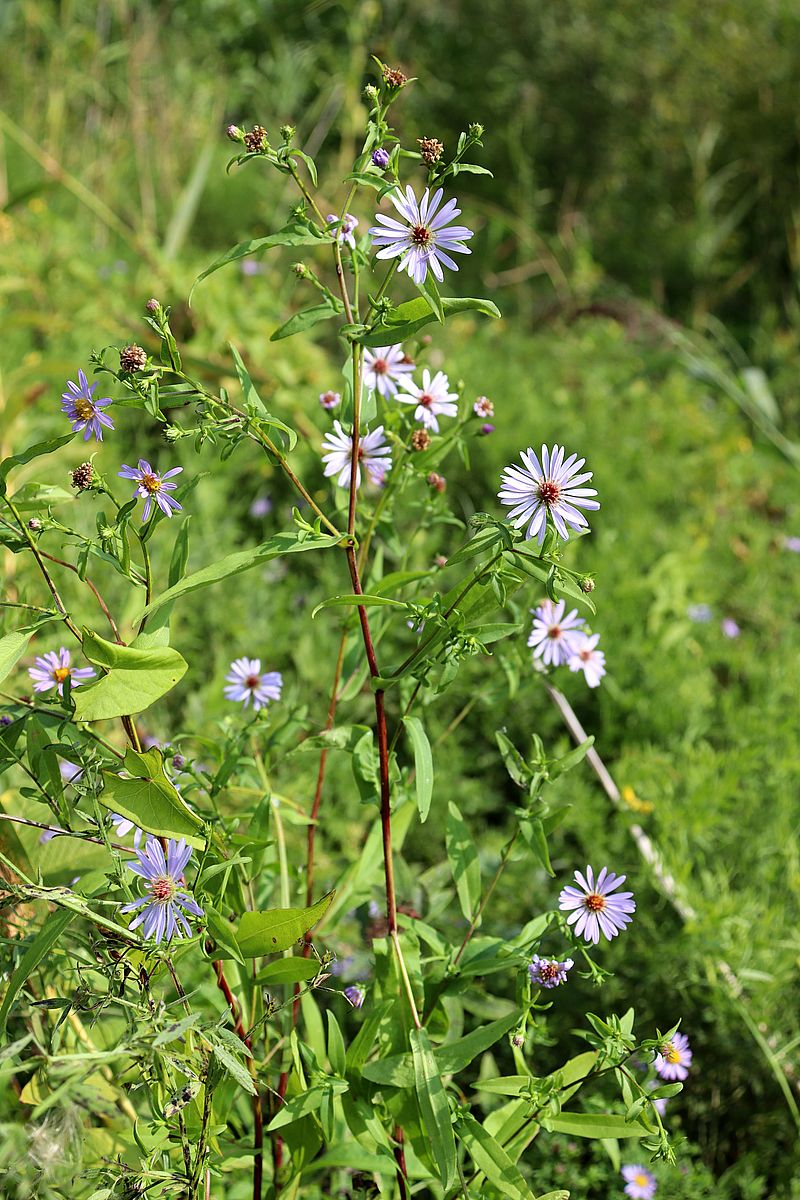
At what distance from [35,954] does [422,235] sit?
579mm

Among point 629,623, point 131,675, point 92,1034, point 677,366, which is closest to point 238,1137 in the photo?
point 92,1034

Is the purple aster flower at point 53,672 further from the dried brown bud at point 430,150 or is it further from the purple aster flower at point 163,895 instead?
the dried brown bud at point 430,150

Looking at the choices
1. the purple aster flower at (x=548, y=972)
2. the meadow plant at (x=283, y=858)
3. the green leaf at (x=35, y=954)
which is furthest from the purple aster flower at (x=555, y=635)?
the green leaf at (x=35, y=954)

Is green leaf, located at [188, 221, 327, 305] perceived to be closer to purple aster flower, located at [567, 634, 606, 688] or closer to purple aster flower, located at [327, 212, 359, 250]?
purple aster flower, located at [327, 212, 359, 250]

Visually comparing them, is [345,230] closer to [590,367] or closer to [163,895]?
[163,895]

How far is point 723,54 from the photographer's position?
466cm

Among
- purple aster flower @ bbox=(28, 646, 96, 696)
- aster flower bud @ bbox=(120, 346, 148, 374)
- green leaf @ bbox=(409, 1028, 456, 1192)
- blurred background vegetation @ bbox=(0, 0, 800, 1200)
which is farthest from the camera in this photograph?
blurred background vegetation @ bbox=(0, 0, 800, 1200)

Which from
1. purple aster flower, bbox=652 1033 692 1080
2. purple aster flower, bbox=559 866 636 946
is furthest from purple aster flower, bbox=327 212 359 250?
purple aster flower, bbox=652 1033 692 1080

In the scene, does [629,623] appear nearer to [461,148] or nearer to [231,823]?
[231,823]

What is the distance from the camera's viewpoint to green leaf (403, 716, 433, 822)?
833 mm

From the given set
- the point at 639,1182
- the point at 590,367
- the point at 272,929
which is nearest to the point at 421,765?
the point at 272,929

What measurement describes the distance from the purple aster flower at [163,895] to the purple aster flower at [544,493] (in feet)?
1.17

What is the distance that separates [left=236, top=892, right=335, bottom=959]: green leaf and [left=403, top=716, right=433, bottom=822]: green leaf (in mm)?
106

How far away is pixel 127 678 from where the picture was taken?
2.42 ft
